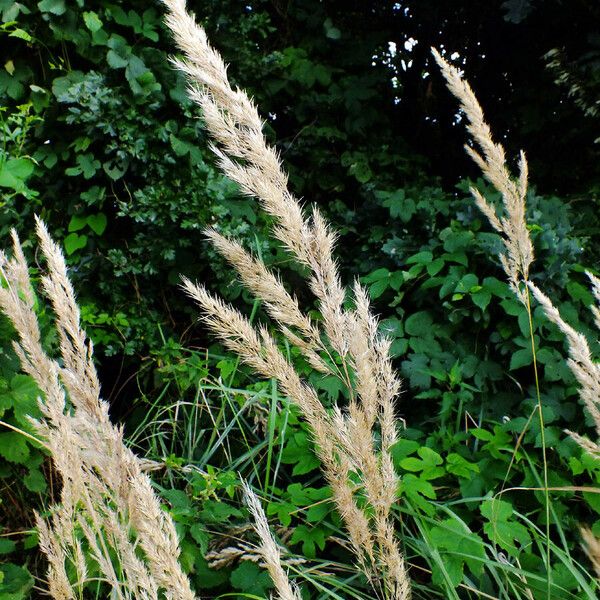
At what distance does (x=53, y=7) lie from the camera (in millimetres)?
2418

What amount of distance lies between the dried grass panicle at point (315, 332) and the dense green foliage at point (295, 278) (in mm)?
425

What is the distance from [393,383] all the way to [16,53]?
94.9 inches

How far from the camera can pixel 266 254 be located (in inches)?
108

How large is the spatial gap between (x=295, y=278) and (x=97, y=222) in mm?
976

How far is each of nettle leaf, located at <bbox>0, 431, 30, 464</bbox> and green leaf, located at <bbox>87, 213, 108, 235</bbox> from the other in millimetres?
1253

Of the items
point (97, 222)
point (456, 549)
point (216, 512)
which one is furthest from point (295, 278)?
point (456, 549)

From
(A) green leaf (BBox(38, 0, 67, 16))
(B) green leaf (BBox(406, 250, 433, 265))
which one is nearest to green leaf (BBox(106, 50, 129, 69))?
(A) green leaf (BBox(38, 0, 67, 16))

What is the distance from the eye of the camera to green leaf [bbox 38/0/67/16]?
2.40 meters

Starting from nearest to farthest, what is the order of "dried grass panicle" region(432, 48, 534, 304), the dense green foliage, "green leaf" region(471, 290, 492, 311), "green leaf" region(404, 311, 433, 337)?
"dried grass panicle" region(432, 48, 534, 304)
the dense green foliage
"green leaf" region(471, 290, 492, 311)
"green leaf" region(404, 311, 433, 337)

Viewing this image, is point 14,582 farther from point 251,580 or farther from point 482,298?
point 482,298

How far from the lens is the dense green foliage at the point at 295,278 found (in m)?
1.63

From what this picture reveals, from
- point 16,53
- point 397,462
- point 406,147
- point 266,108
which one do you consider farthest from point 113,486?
A: point 406,147

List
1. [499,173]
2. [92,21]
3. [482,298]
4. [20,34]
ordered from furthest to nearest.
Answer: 1. [92,21]
2. [20,34]
3. [482,298]
4. [499,173]

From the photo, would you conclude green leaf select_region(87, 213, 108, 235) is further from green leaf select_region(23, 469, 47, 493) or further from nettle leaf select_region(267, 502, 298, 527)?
nettle leaf select_region(267, 502, 298, 527)
